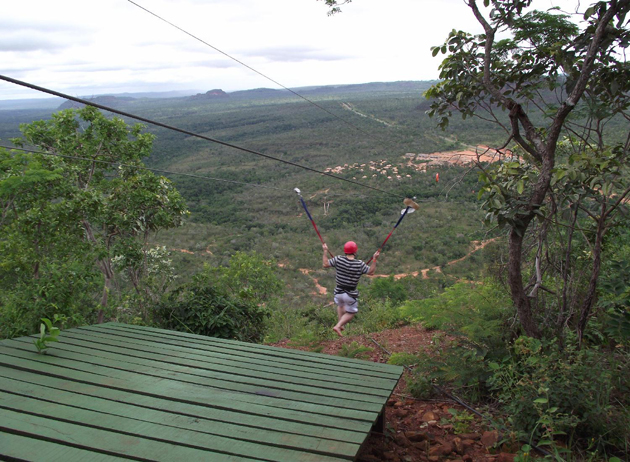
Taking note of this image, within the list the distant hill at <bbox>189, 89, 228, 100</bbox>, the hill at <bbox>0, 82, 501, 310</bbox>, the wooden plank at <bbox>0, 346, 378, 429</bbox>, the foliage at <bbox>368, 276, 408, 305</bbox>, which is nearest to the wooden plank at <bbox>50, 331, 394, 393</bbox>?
the wooden plank at <bbox>0, 346, 378, 429</bbox>

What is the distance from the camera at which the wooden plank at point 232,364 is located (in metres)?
3.11

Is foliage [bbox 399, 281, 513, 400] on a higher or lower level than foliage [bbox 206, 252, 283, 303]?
higher

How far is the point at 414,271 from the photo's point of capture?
21.0 meters

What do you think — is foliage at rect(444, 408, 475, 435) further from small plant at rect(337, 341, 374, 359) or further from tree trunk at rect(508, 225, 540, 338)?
small plant at rect(337, 341, 374, 359)

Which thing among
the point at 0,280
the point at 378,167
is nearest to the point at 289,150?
the point at 378,167

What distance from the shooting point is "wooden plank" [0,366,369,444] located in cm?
230

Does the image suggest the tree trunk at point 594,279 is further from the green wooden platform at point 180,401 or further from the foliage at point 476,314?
the green wooden platform at point 180,401

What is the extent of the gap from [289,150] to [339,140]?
6500 millimetres

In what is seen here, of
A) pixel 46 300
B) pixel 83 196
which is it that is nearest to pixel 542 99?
pixel 46 300

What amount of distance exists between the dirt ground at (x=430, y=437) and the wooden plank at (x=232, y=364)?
0.39 meters

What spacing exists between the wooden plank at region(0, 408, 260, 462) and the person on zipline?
363 cm

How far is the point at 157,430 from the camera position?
2244 millimetres

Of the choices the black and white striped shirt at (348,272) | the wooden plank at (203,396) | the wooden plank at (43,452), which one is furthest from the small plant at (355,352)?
the wooden plank at (43,452)

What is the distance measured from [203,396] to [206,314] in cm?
337
